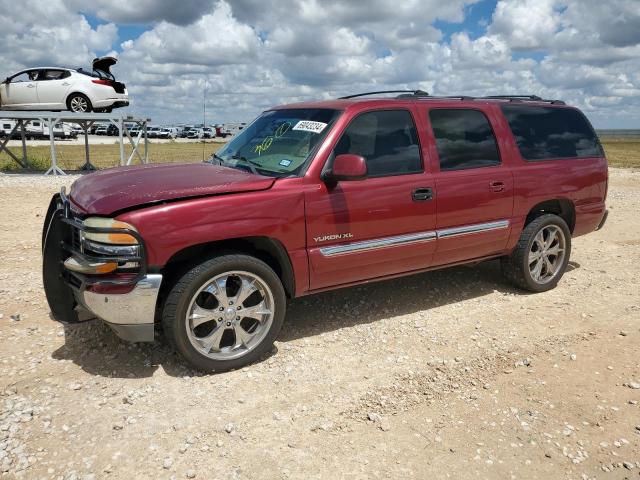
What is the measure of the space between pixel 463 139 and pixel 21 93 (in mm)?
15922

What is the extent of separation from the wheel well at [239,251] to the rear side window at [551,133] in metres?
2.76

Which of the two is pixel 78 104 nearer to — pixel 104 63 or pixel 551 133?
pixel 104 63

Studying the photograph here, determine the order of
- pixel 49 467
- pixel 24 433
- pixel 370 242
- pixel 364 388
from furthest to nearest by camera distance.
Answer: pixel 370 242 < pixel 364 388 < pixel 24 433 < pixel 49 467

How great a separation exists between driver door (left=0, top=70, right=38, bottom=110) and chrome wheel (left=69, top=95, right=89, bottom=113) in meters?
1.05

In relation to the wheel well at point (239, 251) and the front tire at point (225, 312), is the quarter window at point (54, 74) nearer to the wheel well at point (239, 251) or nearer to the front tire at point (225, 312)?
the wheel well at point (239, 251)

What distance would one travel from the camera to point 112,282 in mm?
3361

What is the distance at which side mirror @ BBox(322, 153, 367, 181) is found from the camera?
12.4 feet

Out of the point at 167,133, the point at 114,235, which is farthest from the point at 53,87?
the point at 167,133

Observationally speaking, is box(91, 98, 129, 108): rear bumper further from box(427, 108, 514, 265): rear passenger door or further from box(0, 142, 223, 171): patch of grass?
box(427, 108, 514, 265): rear passenger door

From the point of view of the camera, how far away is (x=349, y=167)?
3777mm

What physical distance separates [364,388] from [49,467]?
1.92 meters

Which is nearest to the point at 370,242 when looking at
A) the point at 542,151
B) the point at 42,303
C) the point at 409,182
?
the point at 409,182

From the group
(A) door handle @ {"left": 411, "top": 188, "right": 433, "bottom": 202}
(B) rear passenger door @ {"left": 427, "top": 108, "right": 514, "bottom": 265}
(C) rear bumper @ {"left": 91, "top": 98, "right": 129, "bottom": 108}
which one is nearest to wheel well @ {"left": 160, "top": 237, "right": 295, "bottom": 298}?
(A) door handle @ {"left": 411, "top": 188, "right": 433, "bottom": 202}

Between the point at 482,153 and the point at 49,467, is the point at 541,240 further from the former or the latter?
the point at 49,467
